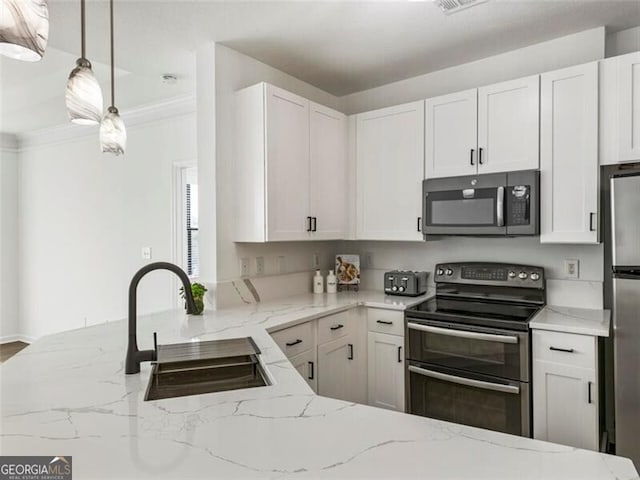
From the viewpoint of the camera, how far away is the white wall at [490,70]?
2.62m

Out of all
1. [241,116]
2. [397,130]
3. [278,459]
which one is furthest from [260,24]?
[278,459]

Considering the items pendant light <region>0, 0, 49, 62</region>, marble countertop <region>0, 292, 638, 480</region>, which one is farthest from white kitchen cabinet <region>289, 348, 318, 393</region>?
pendant light <region>0, 0, 49, 62</region>

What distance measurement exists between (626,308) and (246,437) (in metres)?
1.94

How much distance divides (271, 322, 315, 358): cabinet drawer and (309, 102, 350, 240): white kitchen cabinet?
2.53ft

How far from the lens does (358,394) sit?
2887 mm

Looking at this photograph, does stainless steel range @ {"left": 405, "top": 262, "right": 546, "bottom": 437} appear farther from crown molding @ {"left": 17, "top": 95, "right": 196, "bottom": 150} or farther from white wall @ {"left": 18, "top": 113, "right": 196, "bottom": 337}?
crown molding @ {"left": 17, "top": 95, "right": 196, "bottom": 150}

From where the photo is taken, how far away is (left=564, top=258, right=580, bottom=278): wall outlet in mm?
2654

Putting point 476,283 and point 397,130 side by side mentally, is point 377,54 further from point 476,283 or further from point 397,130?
point 476,283

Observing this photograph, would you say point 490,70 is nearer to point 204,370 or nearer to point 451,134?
point 451,134

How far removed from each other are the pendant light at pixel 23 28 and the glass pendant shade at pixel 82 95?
53cm

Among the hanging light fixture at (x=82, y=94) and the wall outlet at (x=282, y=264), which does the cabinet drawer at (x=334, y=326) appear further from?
the hanging light fixture at (x=82, y=94)

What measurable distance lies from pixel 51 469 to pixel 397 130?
278cm

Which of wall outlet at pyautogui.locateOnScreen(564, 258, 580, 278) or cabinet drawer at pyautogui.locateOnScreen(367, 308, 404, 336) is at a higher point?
wall outlet at pyautogui.locateOnScreen(564, 258, 580, 278)

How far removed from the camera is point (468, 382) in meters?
2.42
